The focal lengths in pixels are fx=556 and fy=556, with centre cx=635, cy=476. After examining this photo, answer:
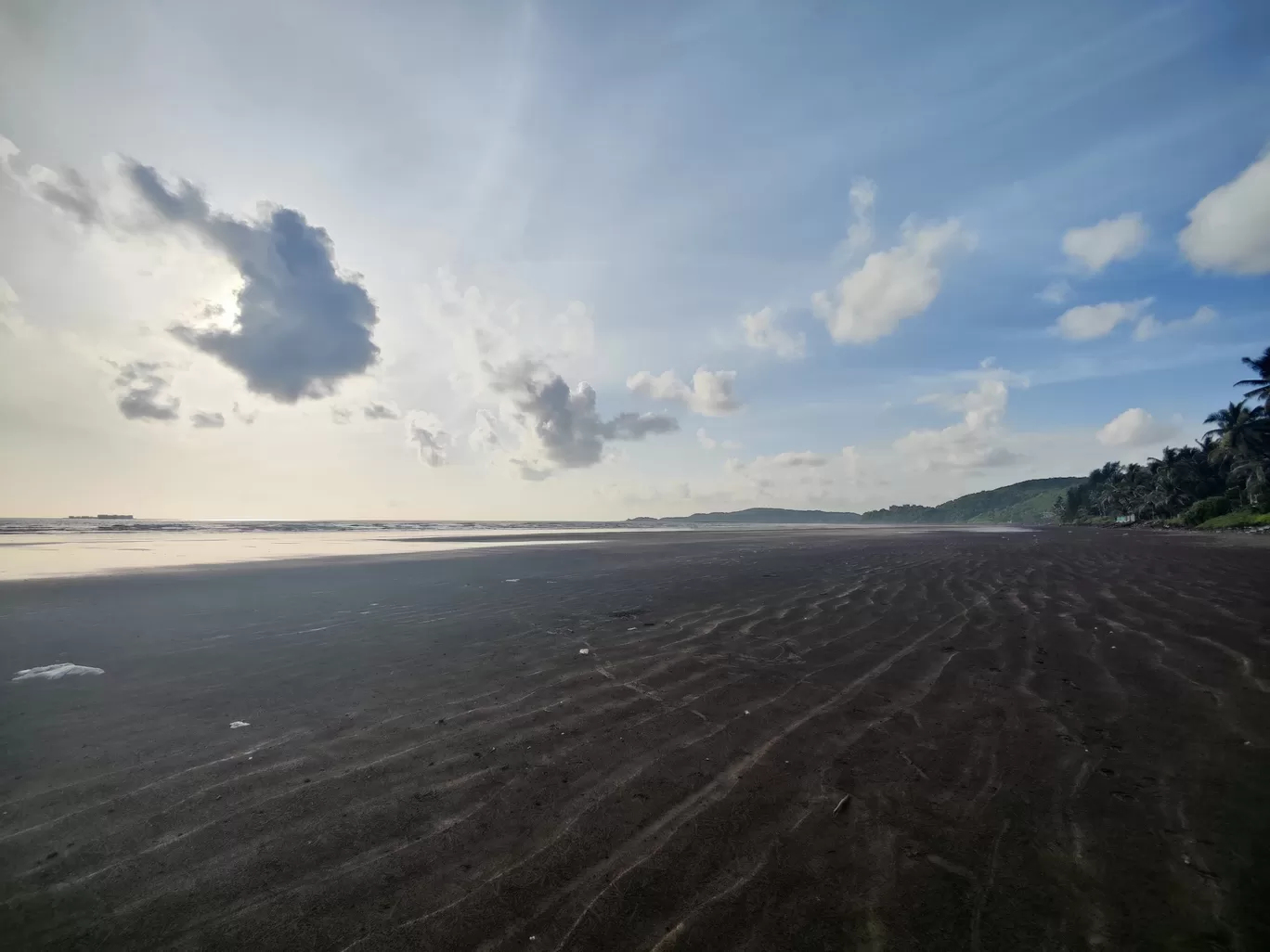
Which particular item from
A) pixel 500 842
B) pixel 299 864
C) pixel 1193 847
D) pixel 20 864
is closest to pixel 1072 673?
pixel 1193 847

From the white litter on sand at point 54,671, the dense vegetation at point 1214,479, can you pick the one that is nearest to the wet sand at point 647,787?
the white litter on sand at point 54,671

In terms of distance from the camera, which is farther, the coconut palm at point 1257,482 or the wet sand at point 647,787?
the coconut palm at point 1257,482

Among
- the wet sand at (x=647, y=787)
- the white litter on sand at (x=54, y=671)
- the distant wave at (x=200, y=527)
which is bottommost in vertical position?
the wet sand at (x=647, y=787)

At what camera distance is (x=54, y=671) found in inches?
312

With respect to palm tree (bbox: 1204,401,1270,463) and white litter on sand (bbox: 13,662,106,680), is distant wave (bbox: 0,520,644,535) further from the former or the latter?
palm tree (bbox: 1204,401,1270,463)

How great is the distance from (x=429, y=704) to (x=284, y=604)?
8.78 m

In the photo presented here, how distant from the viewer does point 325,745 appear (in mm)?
5547

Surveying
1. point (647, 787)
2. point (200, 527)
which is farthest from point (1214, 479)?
point (200, 527)

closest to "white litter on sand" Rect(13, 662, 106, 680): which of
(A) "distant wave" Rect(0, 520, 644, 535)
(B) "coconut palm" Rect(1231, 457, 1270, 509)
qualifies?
(A) "distant wave" Rect(0, 520, 644, 535)

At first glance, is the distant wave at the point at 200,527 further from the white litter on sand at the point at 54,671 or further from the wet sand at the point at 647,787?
the wet sand at the point at 647,787

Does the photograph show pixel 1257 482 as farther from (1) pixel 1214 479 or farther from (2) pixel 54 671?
(2) pixel 54 671

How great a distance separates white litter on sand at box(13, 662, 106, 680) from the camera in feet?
25.4

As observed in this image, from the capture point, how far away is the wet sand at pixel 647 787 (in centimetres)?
315

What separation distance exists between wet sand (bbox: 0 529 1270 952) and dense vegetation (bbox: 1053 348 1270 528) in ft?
184
